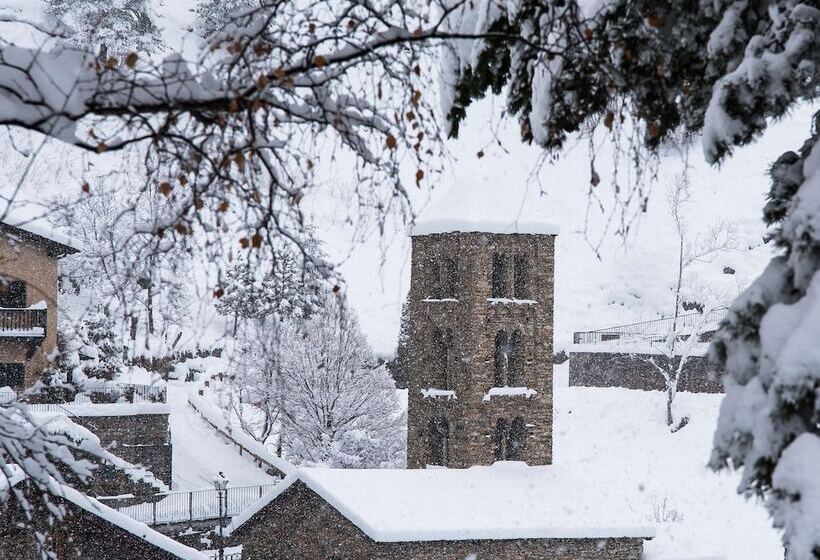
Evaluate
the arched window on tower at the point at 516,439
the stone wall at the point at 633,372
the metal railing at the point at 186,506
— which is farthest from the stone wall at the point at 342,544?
the stone wall at the point at 633,372

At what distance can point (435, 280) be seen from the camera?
2750 centimetres

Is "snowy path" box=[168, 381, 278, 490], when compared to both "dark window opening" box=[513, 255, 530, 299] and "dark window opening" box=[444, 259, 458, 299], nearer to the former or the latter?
"dark window opening" box=[444, 259, 458, 299]

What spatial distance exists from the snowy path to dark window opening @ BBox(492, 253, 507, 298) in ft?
38.7

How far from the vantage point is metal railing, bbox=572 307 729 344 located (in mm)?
43625

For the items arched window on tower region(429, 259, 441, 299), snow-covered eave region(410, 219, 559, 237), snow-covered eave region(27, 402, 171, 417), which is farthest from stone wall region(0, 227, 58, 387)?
snow-covered eave region(410, 219, 559, 237)

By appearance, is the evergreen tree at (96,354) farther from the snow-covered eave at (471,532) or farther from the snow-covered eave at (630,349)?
the snow-covered eave at (630,349)

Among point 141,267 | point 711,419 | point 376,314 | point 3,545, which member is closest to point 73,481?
point 3,545

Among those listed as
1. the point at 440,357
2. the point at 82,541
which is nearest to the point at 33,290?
the point at 440,357

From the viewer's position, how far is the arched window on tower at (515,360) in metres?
27.0

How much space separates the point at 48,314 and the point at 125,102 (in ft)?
91.5

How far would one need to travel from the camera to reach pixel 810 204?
3.84 meters

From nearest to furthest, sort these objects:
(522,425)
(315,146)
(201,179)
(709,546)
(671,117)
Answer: (201,179) → (315,146) → (671,117) → (522,425) → (709,546)

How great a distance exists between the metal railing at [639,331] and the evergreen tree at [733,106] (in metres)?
39.4

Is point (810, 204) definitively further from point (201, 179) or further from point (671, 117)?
point (201, 179)
